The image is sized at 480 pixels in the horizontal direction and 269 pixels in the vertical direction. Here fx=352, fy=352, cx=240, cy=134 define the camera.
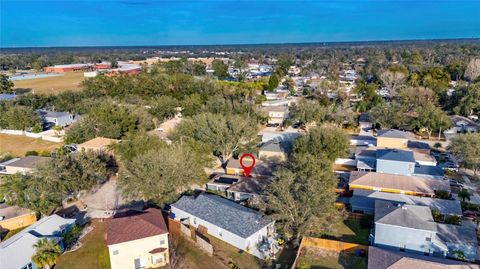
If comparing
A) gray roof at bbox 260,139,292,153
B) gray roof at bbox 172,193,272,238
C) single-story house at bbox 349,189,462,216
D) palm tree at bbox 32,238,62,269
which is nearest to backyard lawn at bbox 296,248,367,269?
gray roof at bbox 172,193,272,238

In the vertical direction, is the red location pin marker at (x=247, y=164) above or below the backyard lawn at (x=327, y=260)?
above

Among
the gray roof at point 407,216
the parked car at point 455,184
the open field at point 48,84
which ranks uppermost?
the open field at point 48,84

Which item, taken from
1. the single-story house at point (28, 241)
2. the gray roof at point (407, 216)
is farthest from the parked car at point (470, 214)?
the single-story house at point (28, 241)

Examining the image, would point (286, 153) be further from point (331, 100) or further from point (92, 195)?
point (331, 100)

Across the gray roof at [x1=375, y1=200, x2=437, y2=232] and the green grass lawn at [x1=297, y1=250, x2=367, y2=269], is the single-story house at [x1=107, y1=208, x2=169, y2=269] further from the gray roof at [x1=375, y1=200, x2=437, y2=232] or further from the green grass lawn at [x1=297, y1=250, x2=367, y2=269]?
the gray roof at [x1=375, y1=200, x2=437, y2=232]

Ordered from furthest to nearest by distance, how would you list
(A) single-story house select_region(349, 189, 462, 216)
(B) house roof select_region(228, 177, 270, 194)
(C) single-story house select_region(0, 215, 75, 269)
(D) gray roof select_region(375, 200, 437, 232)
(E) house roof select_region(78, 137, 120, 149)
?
(E) house roof select_region(78, 137, 120, 149) < (B) house roof select_region(228, 177, 270, 194) < (A) single-story house select_region(349, 189, 462, 216) < (D) gray roof select_region(375, 200, 437, 232) < (C) single-story house select_region(0, 215, 75, 269)

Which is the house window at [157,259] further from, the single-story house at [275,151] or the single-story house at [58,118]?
the single-story house at [58,118]
